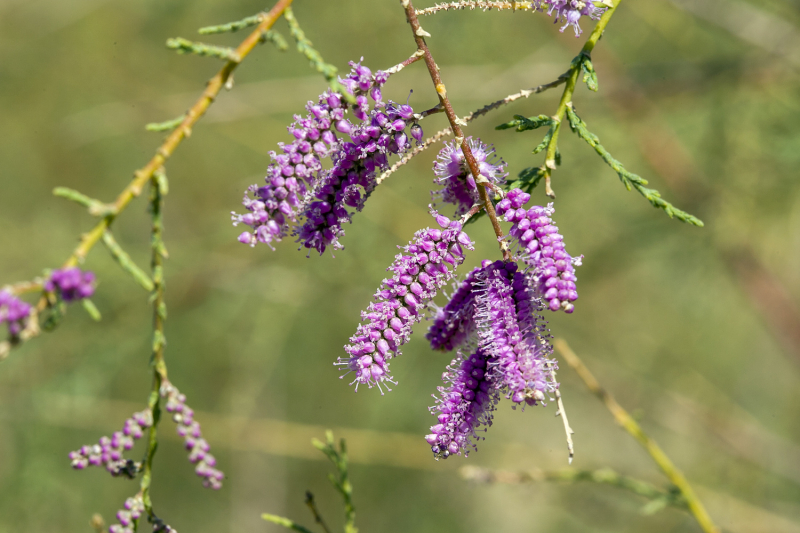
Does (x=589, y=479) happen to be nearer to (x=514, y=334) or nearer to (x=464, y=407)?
(x=464, y=407)

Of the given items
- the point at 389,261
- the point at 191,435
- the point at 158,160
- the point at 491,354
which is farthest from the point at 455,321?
the point at 389,261

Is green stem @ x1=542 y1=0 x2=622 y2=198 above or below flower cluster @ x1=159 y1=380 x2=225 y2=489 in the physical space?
above

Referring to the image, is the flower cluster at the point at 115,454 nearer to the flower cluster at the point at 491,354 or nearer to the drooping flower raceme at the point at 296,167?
the drooping flower raceme at the point at 296,167

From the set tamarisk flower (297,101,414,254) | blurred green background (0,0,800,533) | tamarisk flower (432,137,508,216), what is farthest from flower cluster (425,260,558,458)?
blurred green background (0,0,800,533)

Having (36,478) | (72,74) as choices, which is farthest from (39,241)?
(72,74)

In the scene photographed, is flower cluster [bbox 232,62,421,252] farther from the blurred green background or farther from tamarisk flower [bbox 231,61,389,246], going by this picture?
the blurred green background

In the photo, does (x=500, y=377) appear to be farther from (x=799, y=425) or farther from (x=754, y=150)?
(x=799, y=425)

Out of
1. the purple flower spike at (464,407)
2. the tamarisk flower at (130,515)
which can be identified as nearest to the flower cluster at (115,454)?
the tamarisk flower at (130,515)
